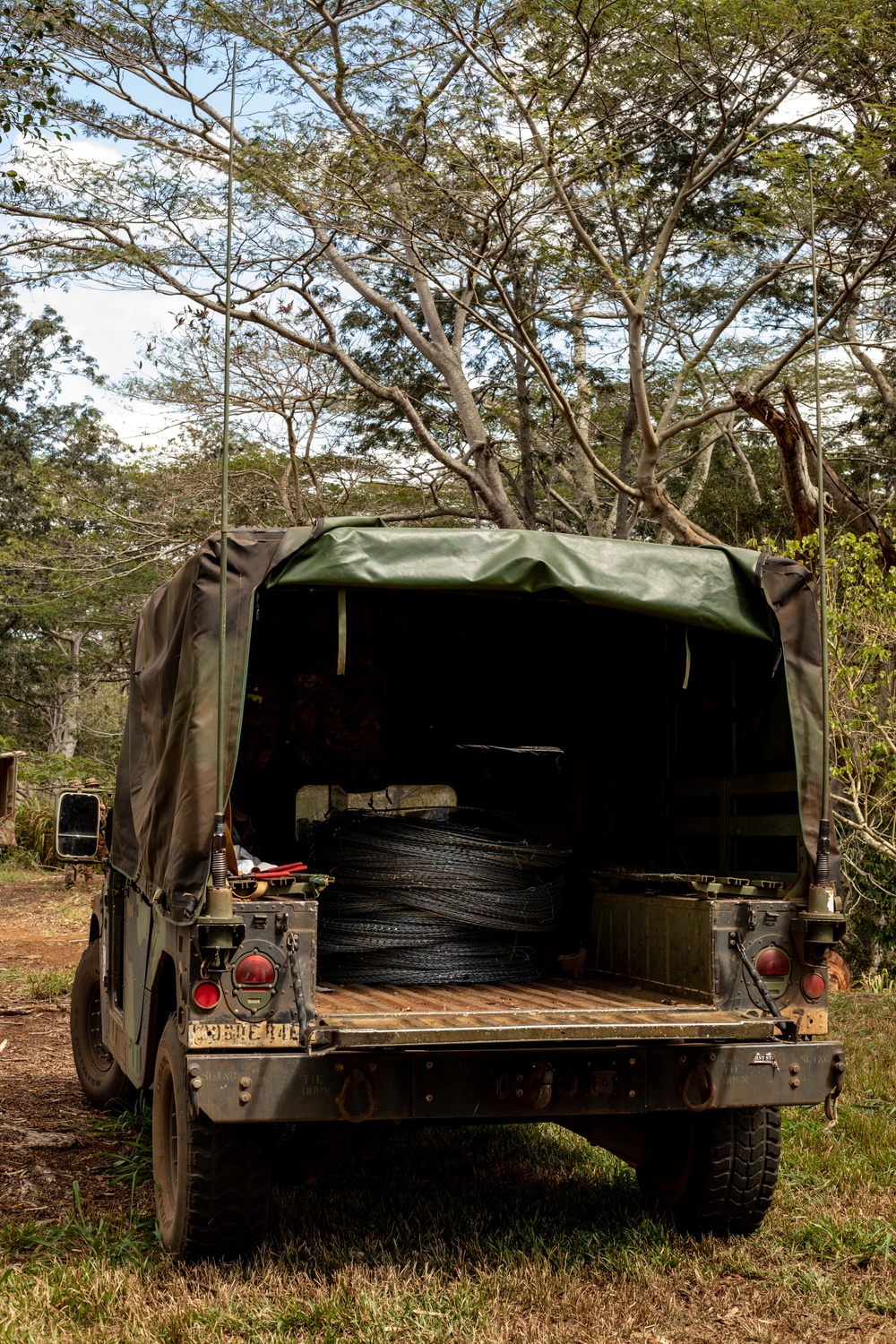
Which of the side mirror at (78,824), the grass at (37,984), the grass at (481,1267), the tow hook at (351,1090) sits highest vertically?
the side mirror at (78,824)

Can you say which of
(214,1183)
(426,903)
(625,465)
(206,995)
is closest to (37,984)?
(426,903)

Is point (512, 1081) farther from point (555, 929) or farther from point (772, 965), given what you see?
point (555, 929)

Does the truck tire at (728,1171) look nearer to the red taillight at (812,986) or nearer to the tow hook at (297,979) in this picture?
the red taillight at (812,986)

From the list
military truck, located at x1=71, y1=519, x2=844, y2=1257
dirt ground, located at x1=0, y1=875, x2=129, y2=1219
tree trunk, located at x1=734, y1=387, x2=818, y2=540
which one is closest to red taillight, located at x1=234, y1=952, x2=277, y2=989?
military truck, located at x1=71, y1=519, x2=844, y2=1257

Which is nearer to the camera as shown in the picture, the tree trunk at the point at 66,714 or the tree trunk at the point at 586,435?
the tree trunk at the point at 586,435

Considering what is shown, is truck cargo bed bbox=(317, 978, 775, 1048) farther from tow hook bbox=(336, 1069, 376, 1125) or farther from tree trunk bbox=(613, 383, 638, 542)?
tree trunk bbox=(613, 383, 638, 542)

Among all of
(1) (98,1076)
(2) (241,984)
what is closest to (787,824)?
(2) (241,984)

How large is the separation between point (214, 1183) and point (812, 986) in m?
1.97

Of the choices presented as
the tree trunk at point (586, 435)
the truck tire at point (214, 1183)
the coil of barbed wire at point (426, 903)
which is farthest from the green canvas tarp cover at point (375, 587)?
the tree trunk at point (586, 435)

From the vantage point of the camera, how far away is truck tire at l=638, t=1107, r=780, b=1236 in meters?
4.57

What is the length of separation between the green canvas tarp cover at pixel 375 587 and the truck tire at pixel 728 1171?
0.93m

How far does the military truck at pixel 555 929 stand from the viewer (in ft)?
13.0

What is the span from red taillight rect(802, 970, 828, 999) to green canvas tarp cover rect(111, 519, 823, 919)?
418 millimetres

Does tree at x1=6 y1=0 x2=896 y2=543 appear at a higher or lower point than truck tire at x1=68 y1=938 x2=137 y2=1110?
higher
